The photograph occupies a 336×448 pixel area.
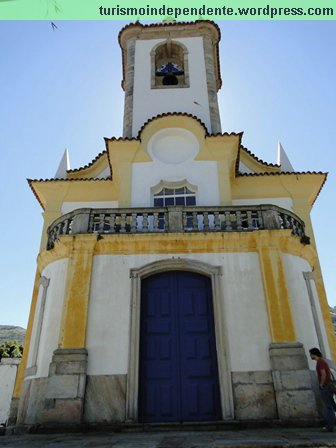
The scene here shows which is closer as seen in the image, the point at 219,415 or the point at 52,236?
the point at 219,415

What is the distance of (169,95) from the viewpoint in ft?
47.7

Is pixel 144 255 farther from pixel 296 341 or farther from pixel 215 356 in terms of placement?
pixel 296 341

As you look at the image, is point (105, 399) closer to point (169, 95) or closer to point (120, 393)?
point (120, 393)

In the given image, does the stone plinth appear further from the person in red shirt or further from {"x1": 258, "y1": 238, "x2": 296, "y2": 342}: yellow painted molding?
the person in red shirt

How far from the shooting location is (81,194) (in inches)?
Result: 516

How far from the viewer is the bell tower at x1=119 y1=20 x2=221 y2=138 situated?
46.4ft

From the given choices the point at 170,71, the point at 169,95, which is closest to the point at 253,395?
the point at 169,95

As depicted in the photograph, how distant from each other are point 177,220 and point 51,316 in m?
3.62

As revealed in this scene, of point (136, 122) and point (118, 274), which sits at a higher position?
point (136, 122)

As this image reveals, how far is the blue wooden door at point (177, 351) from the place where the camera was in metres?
7.67

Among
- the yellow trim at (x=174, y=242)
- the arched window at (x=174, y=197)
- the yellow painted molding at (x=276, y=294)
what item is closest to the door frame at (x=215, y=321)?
the yellow trim at (x=174, y=242)

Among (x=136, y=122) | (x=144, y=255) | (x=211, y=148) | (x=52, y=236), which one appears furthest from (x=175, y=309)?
(x=136, y=122)

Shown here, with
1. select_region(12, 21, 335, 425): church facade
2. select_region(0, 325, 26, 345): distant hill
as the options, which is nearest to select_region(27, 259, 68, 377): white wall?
select_region(12, 21, 335, 425): church facade

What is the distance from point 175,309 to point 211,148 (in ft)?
18.3
